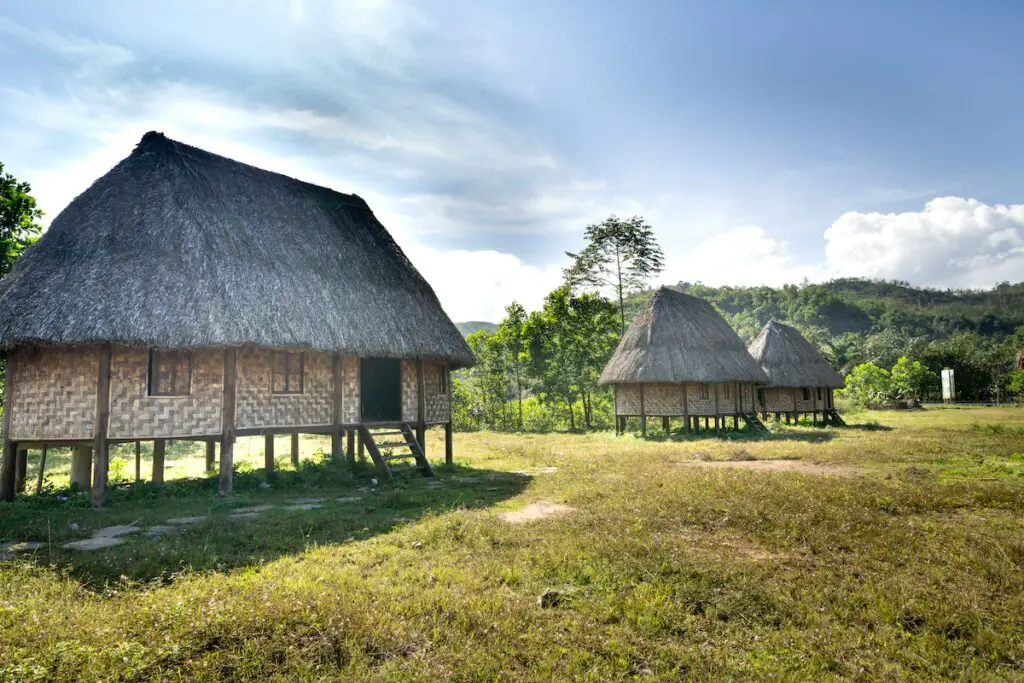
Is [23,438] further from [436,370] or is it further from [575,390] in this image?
[575,390]

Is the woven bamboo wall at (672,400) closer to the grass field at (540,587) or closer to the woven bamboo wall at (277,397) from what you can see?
the grass field at (540,587)

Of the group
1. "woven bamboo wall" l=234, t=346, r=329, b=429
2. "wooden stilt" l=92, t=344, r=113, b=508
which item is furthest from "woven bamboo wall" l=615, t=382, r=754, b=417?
"wooden stilt" l=92, t=344, r=113, b=508

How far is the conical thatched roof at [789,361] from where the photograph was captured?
1206 inches

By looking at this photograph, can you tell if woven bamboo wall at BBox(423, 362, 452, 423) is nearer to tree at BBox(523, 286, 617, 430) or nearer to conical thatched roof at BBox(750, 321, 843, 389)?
tree at BBox(523, 286, 617, 430)

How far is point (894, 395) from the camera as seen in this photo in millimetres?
53656

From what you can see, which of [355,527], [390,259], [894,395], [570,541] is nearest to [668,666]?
[570,541]

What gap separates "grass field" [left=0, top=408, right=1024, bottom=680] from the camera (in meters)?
3.95

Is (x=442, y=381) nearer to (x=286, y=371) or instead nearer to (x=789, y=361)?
(x=286, y=371)

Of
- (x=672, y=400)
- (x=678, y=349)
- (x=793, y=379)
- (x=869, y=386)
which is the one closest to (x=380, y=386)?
(x=672, y=400)

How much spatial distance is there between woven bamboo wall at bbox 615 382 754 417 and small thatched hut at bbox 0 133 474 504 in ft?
39.7

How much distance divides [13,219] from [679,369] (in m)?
21.6

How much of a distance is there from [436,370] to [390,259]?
3.30 meters

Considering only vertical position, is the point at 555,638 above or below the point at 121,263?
below

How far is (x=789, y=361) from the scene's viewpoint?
31172 millimetres
